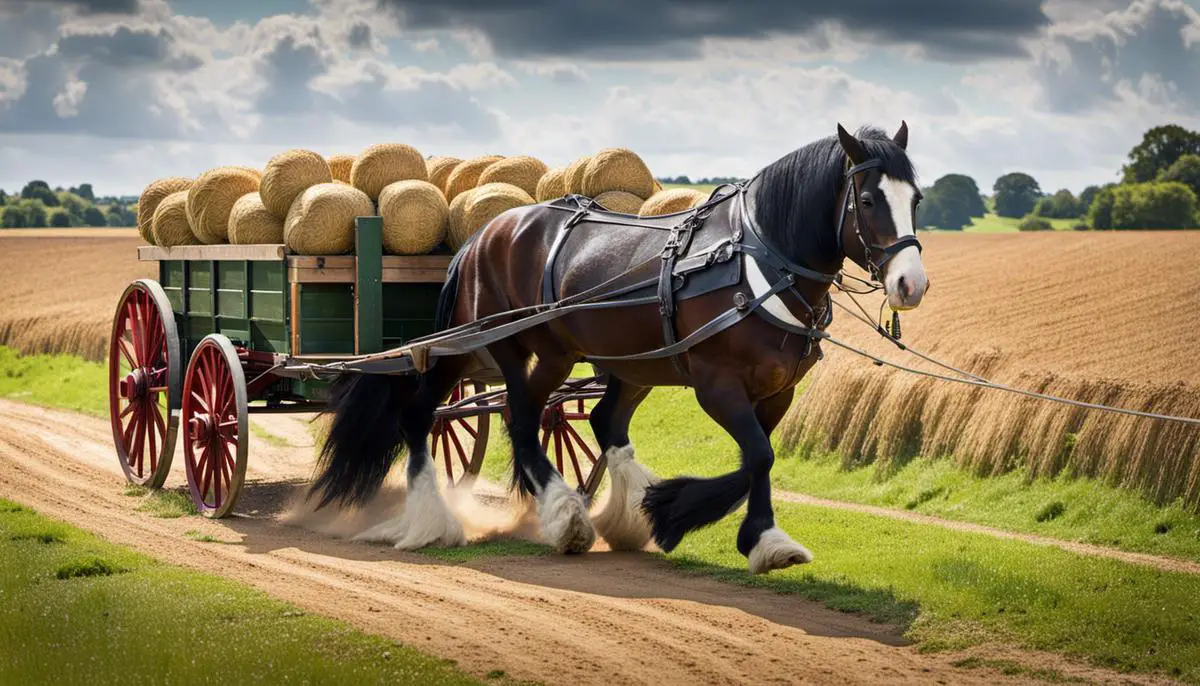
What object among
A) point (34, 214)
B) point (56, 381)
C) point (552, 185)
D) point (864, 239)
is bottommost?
point (56, 381)

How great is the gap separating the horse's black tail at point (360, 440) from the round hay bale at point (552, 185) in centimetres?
178

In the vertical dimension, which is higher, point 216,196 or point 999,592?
point 216,196

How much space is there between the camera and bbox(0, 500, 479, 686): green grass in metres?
5.90

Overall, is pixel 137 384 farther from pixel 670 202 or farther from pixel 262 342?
pixel 670 202

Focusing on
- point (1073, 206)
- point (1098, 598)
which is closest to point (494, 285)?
point (1098, 598)

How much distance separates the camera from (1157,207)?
41156mm

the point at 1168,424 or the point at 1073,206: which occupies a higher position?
the point at 1073,206

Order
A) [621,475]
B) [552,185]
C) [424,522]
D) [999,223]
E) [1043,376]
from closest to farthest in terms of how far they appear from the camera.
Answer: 1. [621,475]
2. [424,522]
3. [552,185]
4. [1043,376]
5. [999,223]

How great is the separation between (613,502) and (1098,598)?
3118mm

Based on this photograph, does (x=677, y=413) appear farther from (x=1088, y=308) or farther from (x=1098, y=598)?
(x=1098, y=598)

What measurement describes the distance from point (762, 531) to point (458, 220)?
12.6 feet

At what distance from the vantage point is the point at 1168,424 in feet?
34.2

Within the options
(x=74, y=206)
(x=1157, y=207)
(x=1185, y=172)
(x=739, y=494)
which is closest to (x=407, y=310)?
(x=739, y=494)

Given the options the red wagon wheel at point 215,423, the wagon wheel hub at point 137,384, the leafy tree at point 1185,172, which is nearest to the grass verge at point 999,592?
the red wagon wheel at point 215,423
